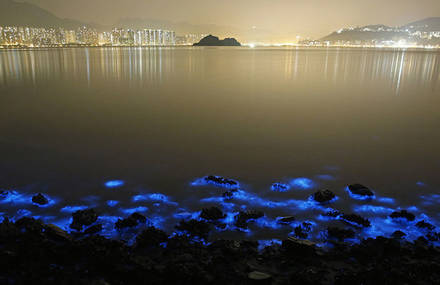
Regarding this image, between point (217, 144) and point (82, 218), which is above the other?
point (217, 144)

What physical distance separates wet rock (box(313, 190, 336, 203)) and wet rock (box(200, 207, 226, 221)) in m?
1.82

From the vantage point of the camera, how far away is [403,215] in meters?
5.26

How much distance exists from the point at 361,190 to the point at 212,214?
9.75 ft

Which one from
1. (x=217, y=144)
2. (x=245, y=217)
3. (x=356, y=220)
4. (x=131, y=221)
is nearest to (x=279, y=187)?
(x=245, y=217)

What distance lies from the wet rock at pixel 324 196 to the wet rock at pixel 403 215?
40.5 inches

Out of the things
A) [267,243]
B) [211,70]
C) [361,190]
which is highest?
[211,70]

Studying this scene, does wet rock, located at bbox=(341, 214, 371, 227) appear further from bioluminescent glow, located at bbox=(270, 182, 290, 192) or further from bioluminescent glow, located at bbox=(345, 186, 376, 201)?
bioluminescent glow, located at bbox=(270, 182, 290, 192)

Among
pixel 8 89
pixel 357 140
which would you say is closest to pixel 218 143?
pixel 357 140

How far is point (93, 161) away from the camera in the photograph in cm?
773

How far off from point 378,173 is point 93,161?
21.8 ft

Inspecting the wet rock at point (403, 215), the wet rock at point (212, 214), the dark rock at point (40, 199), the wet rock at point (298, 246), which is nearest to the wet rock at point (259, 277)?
the wet rock at point (298, 246)

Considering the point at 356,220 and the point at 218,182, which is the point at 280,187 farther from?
the point at 356,220

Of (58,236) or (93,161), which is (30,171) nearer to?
(93,161)

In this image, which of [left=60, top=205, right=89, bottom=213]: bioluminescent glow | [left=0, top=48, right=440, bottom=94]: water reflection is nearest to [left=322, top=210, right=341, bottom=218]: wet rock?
[left=60, top=205, right=89, bottom=213]: bioluminescent glow
